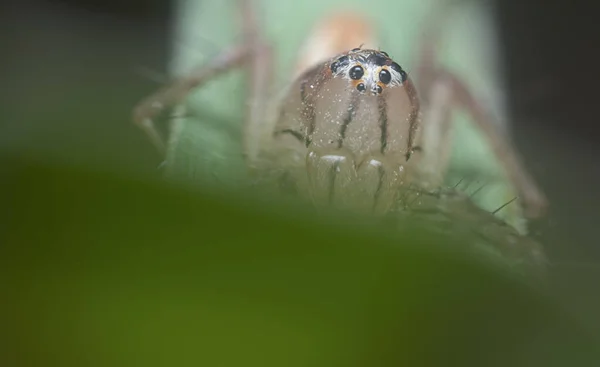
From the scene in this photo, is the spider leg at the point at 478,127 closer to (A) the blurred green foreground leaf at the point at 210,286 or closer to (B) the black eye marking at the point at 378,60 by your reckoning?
(B) the black eye marking at the point at 378,60

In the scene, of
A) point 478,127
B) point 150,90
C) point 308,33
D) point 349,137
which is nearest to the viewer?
point 349,137

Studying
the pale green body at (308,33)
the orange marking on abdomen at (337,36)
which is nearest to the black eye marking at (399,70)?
the pale green body at (308,33)

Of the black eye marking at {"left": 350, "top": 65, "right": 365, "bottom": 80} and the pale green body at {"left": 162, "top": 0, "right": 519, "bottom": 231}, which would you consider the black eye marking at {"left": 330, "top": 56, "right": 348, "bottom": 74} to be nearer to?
the black eye marking at {"left": 350, "top": 65, "right": 365, "bottom": 80}

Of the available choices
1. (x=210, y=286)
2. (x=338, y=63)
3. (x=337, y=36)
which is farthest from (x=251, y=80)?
(x=210, y=286)

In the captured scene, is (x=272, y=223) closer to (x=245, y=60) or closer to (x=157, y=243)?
(x=157, y=243)

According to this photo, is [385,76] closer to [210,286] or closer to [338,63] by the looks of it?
[338,63]

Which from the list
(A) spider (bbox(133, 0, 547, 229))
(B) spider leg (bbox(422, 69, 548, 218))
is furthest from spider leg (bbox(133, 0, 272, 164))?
(B) spider leg (bbox(422, 69, 548, 218))
